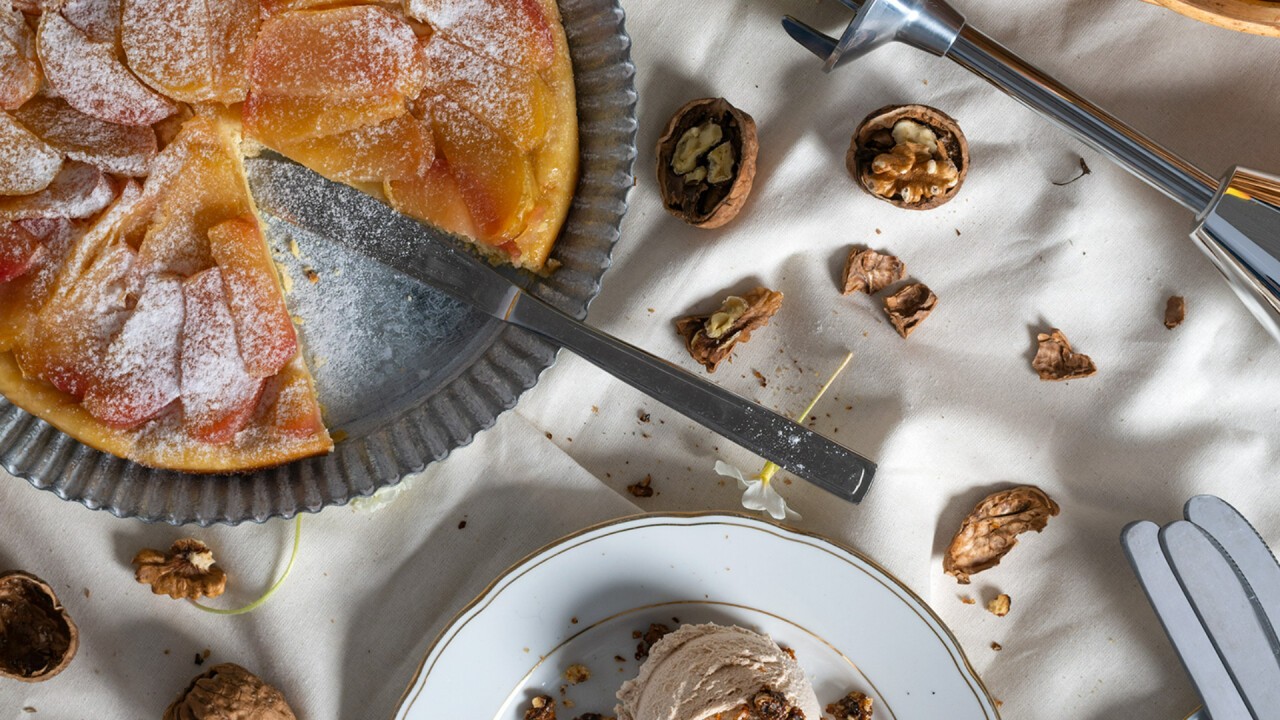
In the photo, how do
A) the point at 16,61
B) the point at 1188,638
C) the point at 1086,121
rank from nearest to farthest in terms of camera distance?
the point at 16,61 → the point at 1086,121 → the point at 1188,638

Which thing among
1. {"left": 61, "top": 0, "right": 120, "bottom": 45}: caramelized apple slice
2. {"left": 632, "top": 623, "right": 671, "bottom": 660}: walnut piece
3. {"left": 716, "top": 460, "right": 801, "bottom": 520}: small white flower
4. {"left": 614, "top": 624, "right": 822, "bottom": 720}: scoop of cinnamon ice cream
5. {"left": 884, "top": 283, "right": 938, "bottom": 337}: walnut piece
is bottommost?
{"left": 614, "top": 624, "right": 822, "bottom": 720}: scoop of cinnamon ice cream

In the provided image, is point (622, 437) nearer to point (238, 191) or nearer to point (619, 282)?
point (619, 282)

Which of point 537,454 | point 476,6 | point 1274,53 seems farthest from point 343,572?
point 1274,53

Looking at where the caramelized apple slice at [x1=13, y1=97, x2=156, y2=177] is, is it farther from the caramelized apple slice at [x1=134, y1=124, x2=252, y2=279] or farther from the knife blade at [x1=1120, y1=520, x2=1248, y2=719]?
the knife blade at [x1=1120, y1=520, x2=1248, y2=719]

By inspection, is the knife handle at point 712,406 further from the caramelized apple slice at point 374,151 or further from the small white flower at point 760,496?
the caramelized apple slice at point 374,151

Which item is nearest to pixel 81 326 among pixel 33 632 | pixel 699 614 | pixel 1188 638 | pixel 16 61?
pixel 16 61

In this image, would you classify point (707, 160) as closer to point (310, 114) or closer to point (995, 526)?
point (310, 114)

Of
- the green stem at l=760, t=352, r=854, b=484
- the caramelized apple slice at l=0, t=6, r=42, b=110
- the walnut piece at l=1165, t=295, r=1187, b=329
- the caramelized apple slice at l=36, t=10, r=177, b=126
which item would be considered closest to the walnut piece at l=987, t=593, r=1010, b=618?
the green stem at l=760, t=352, r=854, b=484

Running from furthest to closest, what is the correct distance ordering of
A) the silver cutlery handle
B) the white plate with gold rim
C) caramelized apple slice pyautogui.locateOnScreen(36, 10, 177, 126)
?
1. the white plate with gold rim
2. the silver cutlery handle
3. caramelized apple slice pyautogui.locateOnScreen(36, 10, 177, 126)
